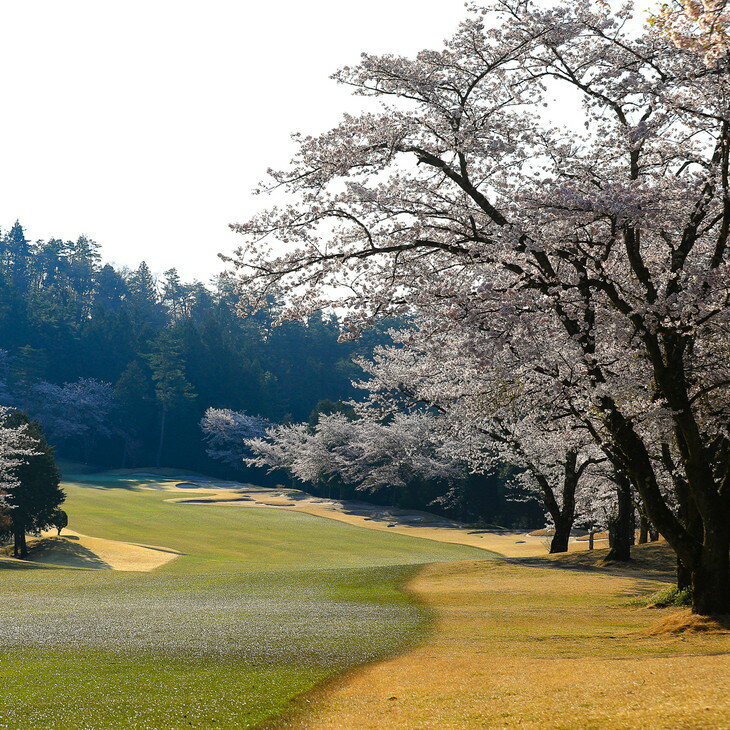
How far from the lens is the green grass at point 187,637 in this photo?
892 centimetres

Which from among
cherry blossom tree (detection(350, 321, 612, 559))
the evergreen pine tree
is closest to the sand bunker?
cherry blossom tree (detection(350, 321, 612, 559))

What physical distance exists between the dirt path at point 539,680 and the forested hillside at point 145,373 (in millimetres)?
75955

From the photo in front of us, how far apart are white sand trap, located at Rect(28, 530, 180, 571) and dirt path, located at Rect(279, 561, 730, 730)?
20.6 m

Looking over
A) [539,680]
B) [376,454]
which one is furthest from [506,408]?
[376,454]

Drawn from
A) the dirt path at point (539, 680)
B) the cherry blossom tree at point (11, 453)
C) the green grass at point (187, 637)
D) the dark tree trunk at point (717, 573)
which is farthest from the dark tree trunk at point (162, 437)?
the dark tree trunk at point (717, 573)

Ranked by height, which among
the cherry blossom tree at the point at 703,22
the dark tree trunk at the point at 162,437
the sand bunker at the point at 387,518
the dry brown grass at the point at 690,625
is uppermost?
the cherry blossom tree at the point at 703,22

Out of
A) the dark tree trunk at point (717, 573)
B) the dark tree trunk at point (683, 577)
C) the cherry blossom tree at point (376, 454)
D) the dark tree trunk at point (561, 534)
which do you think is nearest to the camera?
the dark tree trunk at point (717, 573)

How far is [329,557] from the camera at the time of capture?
36.8 metres

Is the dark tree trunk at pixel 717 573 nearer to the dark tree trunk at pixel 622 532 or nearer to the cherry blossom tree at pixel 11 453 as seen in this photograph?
the dark tree trunk at pixel 622 532

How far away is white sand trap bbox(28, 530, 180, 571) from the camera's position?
33.6 meters

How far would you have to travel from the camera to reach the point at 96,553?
35.9 metres

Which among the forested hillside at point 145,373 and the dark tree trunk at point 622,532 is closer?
the dark tree trunk at point 622,532

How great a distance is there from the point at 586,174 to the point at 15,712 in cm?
1218

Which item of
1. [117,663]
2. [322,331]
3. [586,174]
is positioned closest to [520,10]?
[586,174]
